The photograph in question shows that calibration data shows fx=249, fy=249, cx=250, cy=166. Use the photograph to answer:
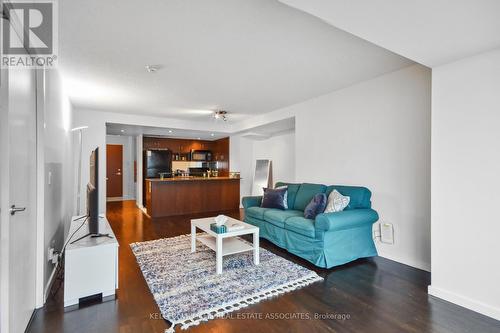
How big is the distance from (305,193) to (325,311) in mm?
A: 2148

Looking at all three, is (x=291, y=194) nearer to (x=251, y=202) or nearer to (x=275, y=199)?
(x=275, y=199)

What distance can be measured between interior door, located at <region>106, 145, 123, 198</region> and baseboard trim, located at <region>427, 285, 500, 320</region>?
9.49m

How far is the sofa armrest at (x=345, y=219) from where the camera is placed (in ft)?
9.52

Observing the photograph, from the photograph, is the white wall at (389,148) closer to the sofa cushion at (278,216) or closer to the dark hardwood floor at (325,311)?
the dark hardwood floor at (325,311)

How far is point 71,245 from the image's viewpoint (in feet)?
7.59

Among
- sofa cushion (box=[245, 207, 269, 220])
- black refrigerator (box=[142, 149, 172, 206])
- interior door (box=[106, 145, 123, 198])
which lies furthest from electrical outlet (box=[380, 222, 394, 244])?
interior door (box=[106, 145, 123, 198])

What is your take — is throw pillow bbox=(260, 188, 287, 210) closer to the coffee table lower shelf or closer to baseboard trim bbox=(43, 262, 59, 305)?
the coffee table lower shelf

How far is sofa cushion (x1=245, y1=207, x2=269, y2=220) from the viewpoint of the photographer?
13.3 feet

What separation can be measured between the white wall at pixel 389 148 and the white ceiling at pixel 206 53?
0.94ft

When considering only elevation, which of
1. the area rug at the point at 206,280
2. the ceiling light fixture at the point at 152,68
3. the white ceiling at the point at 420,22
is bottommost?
the area rug at the point at 206,280

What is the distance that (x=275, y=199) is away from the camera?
13.7 ft

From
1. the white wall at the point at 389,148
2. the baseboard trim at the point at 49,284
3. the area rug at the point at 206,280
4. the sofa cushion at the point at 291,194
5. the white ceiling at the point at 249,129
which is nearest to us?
the area rug at the point at 206,280
